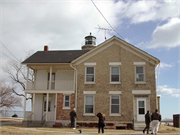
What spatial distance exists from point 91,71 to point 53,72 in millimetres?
5424

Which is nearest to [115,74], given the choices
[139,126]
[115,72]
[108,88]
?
[115,72]

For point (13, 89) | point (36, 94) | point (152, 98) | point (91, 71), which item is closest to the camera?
point (152, 98)

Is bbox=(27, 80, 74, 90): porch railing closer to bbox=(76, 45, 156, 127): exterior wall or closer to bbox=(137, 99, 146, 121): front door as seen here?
bbox=(76, 45, 156, 127): exterior wall

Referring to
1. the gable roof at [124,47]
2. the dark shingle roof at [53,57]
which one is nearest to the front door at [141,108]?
the gable roof at [124,47]

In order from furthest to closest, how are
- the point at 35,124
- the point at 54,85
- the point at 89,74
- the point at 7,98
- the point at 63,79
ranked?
the point at 7,98 → the point at 63,79 → the point at 54,85 → the point at 35,124 → the point at 89,74

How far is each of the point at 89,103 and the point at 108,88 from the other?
89.5 inches

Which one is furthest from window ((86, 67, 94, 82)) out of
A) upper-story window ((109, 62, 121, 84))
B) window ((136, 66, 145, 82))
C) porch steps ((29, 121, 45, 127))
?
porch steps ((29, 121, 45, 127))

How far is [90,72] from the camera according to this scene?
22812mm

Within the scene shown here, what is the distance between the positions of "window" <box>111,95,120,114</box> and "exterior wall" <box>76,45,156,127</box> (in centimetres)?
34

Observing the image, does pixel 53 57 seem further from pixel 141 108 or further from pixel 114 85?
pixel 141 108

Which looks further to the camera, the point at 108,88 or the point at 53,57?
the point at 53,57

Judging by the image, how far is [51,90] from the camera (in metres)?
23.5

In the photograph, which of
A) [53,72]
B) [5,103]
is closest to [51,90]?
[53,72]

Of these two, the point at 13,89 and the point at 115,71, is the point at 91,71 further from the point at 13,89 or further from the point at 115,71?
the point at 13,89
